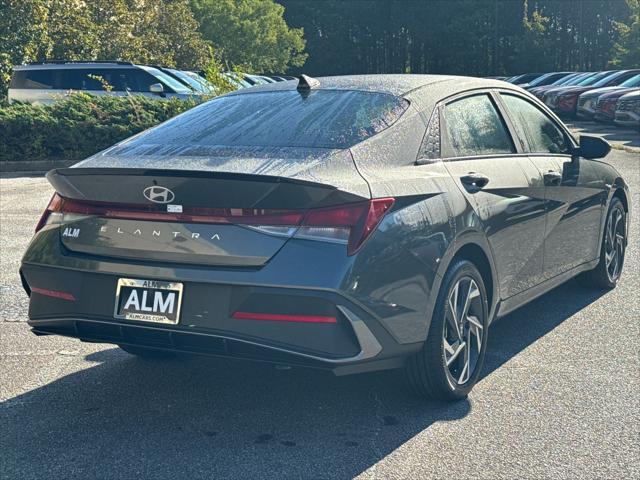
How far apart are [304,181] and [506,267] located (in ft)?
5.54

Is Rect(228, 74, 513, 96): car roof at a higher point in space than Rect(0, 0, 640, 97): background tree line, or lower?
higher

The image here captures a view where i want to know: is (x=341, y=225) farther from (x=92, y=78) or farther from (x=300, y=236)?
(x=92, y=78)

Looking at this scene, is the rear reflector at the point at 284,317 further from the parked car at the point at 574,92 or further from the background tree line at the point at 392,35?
the background tree line at the point at 392,35

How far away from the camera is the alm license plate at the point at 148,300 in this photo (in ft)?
12.8

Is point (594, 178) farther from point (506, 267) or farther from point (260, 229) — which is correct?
point (260, 229)

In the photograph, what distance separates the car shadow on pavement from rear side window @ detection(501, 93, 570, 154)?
1.36 metres

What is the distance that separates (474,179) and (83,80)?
1871 cm

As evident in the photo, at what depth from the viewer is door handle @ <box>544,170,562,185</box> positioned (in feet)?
18.4

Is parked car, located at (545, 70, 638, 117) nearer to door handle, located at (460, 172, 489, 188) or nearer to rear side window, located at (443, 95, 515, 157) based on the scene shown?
rear side window, located at (443, 95, 515, 157)

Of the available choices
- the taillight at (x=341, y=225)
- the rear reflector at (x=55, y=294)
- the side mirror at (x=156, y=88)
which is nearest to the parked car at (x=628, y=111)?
the side mirror at (x=156, y=88)

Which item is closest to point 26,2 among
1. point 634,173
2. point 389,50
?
point 634,173

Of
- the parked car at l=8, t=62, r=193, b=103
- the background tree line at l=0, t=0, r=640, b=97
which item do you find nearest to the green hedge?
the parked car at l=8, t=62, r=193, b=103

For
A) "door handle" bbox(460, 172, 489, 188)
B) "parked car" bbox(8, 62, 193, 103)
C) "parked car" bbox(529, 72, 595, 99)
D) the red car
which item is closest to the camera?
"door handle" bbox(460, 172, 489, 188)

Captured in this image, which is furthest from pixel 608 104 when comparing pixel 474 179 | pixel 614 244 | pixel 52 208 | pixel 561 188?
pixel 52 208
